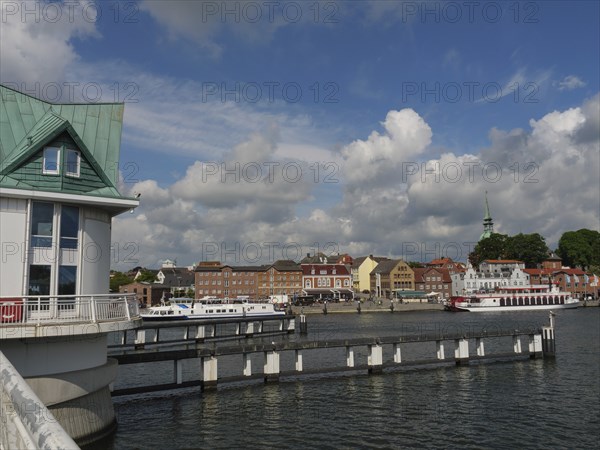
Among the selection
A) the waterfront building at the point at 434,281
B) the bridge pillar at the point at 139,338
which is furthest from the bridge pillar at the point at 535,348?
the waterfront building at the point at 434,281

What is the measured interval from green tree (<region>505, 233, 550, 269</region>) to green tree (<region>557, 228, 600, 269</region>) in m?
11.0

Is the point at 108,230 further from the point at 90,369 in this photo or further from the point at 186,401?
the point at 186,401

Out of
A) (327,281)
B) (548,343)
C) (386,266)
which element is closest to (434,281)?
(386,266)

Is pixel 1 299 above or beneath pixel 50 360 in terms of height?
above

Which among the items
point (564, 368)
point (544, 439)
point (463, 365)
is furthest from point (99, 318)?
point (564, 368)

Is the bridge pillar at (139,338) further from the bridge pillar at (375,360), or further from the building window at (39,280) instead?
the building window at (39,280)

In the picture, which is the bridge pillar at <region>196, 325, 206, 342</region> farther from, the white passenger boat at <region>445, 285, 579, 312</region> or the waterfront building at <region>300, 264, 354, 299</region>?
the waterfront building at <region>300, 264, 354, 299</region>

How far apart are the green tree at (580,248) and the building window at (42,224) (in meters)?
188

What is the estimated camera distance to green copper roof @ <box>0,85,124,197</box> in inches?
687

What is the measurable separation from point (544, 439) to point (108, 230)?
19976 millimetres

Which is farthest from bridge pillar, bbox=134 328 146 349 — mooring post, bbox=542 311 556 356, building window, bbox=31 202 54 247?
mooring post, bbox=542 311 556 356

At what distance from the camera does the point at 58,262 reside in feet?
58.0

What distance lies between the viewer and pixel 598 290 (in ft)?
527

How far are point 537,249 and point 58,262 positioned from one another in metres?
177
